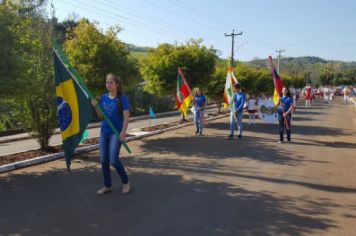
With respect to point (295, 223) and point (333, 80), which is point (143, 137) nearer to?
point (295, 223)

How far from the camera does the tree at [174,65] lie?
18.6 meters

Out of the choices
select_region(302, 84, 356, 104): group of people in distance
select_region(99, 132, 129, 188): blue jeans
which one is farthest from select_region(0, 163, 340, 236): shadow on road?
select_region(302, 84, 356, 104): group of people in distance

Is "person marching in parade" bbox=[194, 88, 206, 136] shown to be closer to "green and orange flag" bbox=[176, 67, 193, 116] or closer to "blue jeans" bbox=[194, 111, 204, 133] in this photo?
"blue jeans" bbox=[194, 111, 204, 133]

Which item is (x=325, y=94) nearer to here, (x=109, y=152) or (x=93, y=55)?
(x=93, y=55)

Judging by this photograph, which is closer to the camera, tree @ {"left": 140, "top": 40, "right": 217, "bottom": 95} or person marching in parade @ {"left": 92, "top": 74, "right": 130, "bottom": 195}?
person marching in parade @ {"left": 92, "top": 74, "right": 130, "bottom": 195}

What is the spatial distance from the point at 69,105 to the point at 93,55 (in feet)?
19.8

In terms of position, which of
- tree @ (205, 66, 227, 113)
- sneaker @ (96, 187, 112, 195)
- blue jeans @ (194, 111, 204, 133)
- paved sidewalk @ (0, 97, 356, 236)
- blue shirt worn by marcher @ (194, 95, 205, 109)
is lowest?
paved sidewalk @ (0, 97, 356, 236)

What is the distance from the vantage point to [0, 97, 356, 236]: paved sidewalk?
4.96m

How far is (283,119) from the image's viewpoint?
1194 centimetres

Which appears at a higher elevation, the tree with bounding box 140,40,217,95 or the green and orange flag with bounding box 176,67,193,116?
the tree with bounding box 140,40,217,95

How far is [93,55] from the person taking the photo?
12.2 metres

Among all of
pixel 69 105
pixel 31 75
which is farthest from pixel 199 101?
pixel 69 105

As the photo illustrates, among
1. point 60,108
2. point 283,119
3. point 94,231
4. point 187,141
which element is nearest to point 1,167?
point 60,108

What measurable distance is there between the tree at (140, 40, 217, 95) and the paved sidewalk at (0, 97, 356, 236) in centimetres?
846
